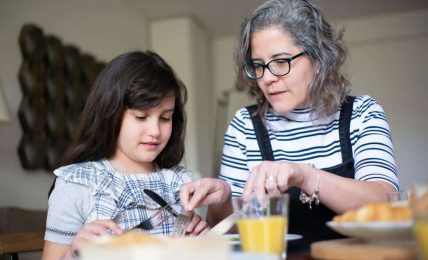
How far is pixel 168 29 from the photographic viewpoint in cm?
444

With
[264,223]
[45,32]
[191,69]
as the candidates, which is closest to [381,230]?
[264,223]

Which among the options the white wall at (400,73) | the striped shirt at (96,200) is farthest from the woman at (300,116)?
the white wall at (400,73)

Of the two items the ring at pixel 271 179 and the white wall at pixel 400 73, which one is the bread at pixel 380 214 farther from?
the white wall at pixel 400 73

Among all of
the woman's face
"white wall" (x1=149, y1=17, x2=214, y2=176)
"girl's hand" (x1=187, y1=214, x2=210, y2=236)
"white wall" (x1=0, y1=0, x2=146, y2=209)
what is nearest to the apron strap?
the woman's face

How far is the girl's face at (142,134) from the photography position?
1.29 meters

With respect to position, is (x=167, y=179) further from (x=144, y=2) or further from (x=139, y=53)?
(x=144, y=2)

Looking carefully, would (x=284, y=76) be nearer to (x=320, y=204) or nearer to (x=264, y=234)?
(x=320, y=204)

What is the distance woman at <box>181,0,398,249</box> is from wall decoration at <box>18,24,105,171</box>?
5.20 ft

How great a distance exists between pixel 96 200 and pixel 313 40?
703mm

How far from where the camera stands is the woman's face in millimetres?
1342

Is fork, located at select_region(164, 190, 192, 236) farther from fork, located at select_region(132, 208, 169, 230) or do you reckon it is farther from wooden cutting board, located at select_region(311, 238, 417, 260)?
wooden cutting board, located at select_region(311, 238, 417, 260)

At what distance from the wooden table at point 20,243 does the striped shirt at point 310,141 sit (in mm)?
559

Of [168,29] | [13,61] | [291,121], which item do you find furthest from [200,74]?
[291,121]

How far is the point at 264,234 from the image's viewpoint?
0.66 m
